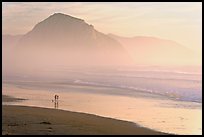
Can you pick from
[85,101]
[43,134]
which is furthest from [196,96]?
[43,134]

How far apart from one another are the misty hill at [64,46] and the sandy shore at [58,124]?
66220 millimetres

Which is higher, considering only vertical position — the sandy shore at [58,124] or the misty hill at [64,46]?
the misty hill at [64,46]

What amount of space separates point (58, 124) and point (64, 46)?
91880 mm

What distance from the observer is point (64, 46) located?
345 ft

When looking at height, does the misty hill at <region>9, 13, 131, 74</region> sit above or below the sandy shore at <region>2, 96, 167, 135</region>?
above

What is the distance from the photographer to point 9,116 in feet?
49.3

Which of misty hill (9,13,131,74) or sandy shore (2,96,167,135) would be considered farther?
misty hill (9,13,131,74)

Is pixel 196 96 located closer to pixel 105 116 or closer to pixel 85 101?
pixel 85 101

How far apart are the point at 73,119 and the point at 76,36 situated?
89017mm

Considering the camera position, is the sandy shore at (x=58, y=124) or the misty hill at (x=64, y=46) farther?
the misty hill at (x=64, y=46)

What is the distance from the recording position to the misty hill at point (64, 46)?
9056 cm

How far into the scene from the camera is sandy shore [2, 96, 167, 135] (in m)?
12.3

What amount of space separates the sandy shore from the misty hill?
66.2 m

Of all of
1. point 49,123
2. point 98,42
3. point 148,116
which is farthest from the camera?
point 98,42
